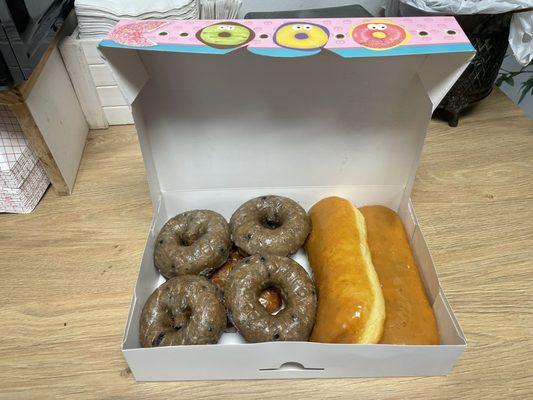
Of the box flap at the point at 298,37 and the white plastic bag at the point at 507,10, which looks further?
the white plastic bag at the point at 507,10

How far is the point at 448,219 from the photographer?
Result: 37.9 inches

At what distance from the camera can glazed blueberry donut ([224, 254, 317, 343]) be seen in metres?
0.69

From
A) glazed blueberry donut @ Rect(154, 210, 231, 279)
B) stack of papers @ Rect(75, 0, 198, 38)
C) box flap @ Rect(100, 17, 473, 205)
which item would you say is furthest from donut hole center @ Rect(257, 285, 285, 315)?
stack of papers @ Rect(75, 0, 198, 38)

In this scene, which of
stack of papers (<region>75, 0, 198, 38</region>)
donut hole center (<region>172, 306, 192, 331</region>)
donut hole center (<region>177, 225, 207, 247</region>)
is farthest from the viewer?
stack of papers (<region>75, 0, 198, 38</region>)

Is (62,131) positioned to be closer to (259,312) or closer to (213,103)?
(213,103)

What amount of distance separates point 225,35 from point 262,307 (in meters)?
0.46

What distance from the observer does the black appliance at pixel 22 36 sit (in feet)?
2.55

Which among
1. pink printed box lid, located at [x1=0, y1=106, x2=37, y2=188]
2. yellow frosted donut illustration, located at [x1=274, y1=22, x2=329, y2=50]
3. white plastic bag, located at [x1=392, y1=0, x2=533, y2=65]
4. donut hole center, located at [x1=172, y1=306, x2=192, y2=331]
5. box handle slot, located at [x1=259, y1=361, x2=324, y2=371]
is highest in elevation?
yellow frosted donut illustration, located at [x1=274, y1=22, x2=329, y2=50]

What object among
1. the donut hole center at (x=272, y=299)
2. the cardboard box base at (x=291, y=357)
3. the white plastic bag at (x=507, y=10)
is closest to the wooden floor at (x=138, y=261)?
the cardboard box base at (x=291, y=357)

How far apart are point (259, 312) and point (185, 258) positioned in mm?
181

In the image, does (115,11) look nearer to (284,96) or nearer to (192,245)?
(284,96)

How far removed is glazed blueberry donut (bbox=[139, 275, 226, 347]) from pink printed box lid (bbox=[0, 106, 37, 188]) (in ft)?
1.43

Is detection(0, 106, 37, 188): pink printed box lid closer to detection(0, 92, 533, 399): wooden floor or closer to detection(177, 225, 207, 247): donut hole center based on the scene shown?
detection(0, 92, 533, 399): wooden floor

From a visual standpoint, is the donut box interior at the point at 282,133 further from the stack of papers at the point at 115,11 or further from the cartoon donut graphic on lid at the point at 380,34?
the stack of papers at the point at 115,11
